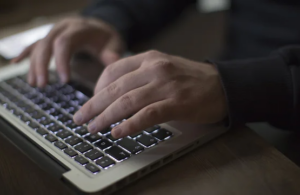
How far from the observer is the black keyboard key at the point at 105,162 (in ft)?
1.48

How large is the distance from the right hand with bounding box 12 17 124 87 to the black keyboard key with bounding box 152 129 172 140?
0.27 meters

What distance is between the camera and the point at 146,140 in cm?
50

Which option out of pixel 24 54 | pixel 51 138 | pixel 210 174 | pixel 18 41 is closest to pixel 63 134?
pixel 51 138

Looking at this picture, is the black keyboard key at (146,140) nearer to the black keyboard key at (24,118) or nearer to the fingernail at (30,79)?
the black keyboard key at (24,118)

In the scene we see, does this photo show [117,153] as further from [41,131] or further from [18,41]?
[18,41]

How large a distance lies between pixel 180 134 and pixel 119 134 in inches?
3.6

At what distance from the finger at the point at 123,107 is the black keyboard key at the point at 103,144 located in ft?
0.07

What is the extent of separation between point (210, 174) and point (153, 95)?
0.14 metres

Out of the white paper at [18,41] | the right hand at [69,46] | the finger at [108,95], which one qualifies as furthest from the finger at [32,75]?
the finger at [108,95]

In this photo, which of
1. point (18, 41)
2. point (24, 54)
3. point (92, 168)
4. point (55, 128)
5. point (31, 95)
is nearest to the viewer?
point (92, 168)

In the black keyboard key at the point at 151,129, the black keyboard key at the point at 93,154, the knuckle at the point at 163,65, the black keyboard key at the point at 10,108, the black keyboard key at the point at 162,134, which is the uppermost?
the knuckle at the point at 163,65

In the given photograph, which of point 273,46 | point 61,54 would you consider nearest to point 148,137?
point 61,54

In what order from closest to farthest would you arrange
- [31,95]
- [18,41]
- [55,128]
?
[55,128] < [31,95] < [18,41]

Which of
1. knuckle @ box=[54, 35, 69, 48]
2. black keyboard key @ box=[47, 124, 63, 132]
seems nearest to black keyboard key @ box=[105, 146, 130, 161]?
black keyboard key @ box=[47, 124, 63, 132]
